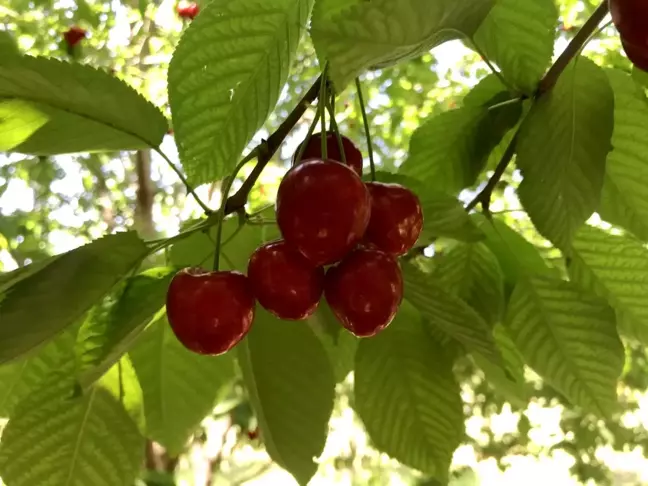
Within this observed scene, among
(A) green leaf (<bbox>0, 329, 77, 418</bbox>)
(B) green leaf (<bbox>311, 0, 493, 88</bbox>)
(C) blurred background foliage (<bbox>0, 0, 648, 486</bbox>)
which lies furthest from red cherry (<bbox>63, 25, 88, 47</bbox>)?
(B) green leaf (<bbox>311, 0, 493, 88</bbox>)

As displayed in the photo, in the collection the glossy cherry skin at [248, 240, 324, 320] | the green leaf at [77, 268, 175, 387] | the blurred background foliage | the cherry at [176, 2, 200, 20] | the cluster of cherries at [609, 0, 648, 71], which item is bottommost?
the blurred background foliage

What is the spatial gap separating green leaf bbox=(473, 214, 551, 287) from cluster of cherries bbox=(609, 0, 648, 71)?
24 cm

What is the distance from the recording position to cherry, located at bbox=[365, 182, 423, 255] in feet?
1.19

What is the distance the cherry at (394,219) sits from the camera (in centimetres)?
36

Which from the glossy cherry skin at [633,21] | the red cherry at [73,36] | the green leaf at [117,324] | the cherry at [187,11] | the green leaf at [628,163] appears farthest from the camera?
the cherry at [187,11]

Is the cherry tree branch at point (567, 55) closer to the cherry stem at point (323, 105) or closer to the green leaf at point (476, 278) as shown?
the green leaf at point (476, 278)

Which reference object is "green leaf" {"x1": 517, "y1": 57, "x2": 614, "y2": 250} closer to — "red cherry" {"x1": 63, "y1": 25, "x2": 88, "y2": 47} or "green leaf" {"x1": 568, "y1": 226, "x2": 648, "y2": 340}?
"green leaf" {"x1": 568, "y1": 226, "x2": 648, "y2": 340}

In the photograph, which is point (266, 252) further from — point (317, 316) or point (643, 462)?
point (643, 462)

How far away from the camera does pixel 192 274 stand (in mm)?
387

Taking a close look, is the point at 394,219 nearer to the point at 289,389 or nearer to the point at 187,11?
the point at 289,389

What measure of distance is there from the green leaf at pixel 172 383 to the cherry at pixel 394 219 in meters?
0.18

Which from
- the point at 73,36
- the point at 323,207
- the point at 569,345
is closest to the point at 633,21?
the point at 323,207

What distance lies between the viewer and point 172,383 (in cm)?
48

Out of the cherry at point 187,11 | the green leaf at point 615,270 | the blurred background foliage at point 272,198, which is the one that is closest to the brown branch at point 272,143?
the green leaf at point 615,270
